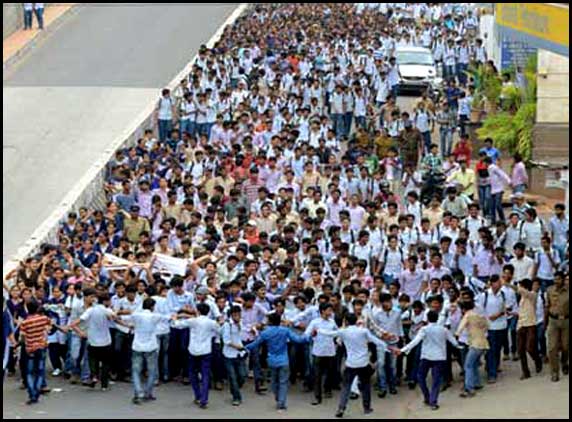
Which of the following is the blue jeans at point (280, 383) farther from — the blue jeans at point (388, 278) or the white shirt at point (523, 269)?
the white shirt at point (523, 269)

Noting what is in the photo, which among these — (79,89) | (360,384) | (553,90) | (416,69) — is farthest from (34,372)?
(416,69)

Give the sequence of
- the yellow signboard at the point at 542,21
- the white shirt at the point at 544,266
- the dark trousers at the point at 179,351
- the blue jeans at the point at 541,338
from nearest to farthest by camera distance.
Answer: the blue jeans at the point at 541,338 → the dark trousers at the point at 179,351 → the white shirt at the point at 544,266 → the yellow signboard at the point at 542,21

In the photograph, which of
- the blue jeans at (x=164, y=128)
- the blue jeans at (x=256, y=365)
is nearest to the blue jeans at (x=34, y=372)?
the blue jeans at (x=256, y=365)

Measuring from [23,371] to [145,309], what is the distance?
1735mm

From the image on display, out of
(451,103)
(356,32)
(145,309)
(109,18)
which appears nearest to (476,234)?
(145,309)

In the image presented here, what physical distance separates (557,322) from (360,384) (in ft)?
8.25

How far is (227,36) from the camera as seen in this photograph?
43.5 metres

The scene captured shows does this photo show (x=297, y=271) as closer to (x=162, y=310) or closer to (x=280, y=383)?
(x=162, y=310)

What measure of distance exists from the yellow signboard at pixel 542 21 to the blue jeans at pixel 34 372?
8.82 m

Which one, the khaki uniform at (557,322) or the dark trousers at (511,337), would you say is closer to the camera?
the khaki uniform at (557,322)

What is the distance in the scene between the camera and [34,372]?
22.3m

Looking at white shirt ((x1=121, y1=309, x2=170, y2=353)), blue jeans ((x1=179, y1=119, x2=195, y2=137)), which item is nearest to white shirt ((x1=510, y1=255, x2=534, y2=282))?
white shirt ((x1=121, y1=309, x2=170, y2=353))

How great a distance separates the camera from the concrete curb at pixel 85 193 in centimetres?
2859

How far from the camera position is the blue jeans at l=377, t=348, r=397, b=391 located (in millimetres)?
22422
